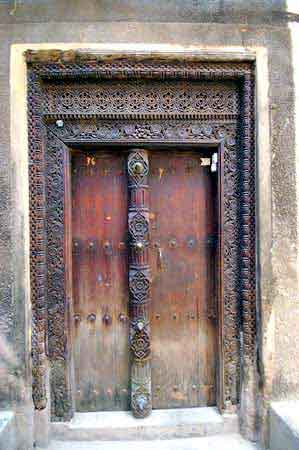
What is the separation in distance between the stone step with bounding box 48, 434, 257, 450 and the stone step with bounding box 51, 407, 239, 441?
3cm

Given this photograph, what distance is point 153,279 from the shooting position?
7.73 feet

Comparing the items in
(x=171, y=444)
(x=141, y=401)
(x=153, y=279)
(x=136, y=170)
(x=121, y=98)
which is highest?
(x=121, y=98)

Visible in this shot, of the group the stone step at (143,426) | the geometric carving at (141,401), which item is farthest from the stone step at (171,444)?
the geometric carving at (141,401)

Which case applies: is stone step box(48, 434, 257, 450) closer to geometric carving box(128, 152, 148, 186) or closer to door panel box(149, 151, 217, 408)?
door panel box(149, 151, 217, 408)

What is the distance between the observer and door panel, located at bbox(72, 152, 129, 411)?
2.32 metres

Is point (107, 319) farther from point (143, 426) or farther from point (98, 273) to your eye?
point (143, 426)

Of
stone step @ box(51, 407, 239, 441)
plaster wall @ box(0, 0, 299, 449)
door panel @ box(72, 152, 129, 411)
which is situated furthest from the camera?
door panel @ box(72, 152, 129, 411)

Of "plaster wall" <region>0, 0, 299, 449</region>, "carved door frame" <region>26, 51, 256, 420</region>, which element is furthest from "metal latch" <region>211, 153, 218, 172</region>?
"plaster wall" <region>0, 0, 299, 449</region>

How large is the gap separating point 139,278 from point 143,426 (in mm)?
953

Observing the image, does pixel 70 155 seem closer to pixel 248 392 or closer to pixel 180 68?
pixel 180 68

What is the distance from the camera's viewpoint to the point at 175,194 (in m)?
2.37

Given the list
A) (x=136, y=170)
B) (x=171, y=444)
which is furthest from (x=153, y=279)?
(x=171, y=444)

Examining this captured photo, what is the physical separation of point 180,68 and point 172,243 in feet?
3.67

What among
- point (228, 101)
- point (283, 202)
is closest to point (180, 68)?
point (228, 101)
